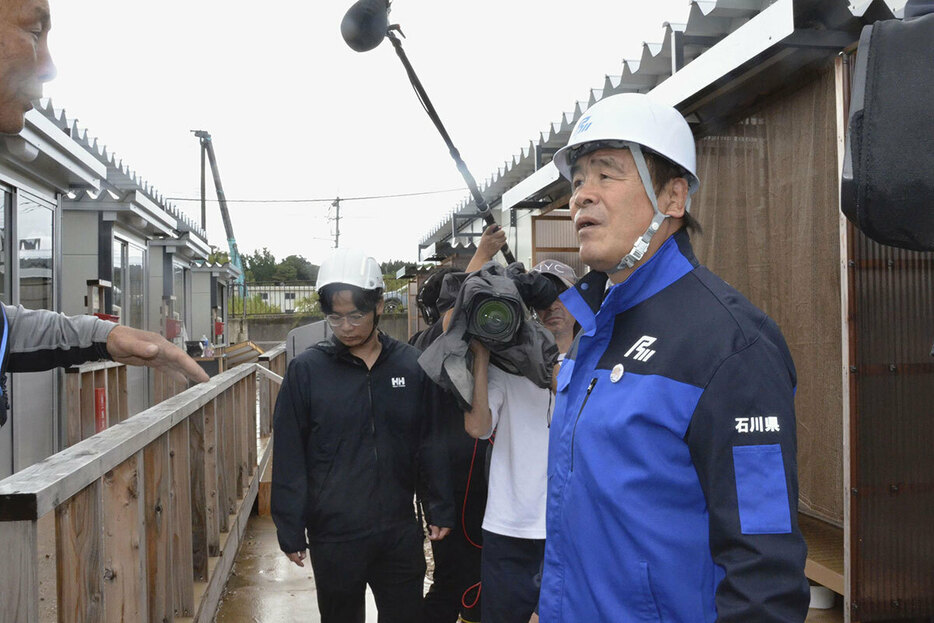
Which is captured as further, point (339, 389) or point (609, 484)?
point (339, 389)

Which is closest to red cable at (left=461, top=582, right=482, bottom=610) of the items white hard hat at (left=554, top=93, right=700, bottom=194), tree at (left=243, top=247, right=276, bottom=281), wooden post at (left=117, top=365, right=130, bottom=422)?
white hard hat at (left=554, top=93, right=700, bottom=194)

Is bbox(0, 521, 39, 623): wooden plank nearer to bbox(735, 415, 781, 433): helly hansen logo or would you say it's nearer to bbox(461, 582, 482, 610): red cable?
bbox(735, 415, 781, 433): helly hansen logo

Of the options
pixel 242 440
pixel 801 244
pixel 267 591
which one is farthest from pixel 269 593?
pixel 801 244

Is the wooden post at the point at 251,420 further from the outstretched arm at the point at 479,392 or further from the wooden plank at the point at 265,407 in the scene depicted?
the outstretched arm at the point at 479,392

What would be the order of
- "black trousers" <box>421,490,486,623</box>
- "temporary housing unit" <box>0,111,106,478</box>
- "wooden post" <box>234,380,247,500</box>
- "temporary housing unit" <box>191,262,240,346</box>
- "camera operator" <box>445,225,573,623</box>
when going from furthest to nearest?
1. "temporary housing unit" <box>191,262,240,346</box>
2. "temporary housing unit" <box>0,111,106,478</box>
3. "wooden post" <box>234,380,247,500</box>
4. "black trousers" <box>421,490,486,623</box>
5. "camera operator" <box>445,225,573,623</box>

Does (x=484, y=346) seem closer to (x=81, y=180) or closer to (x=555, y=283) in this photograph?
(x=555, y=283)

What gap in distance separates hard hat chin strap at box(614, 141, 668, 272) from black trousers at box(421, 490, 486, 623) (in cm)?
243

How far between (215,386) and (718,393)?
372cm

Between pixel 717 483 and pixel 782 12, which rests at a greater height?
pixel 782 12

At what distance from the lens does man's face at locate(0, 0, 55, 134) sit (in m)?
1.65

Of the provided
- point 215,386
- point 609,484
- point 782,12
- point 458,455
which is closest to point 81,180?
point 215,386

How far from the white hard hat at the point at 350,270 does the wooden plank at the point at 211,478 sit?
1.55 meters

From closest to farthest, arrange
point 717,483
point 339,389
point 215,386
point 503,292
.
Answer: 1. point 717,483
2. point 503,292
3. point 339,389
4. point 215,386

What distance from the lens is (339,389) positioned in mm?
3334
